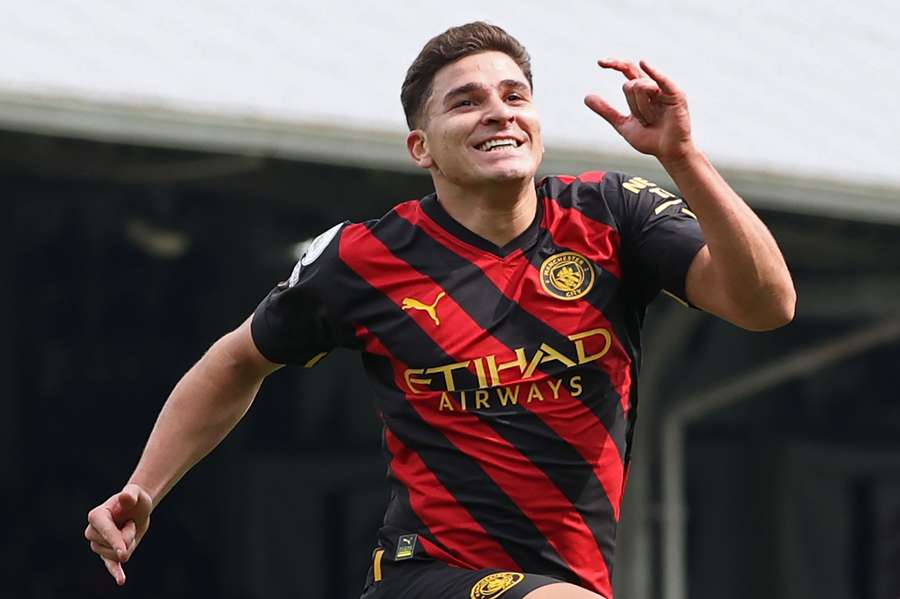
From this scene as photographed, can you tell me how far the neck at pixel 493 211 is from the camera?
167 inches

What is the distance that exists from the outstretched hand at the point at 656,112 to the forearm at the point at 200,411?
3.81ft

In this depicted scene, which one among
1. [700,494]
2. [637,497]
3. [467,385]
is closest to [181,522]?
[637,497]

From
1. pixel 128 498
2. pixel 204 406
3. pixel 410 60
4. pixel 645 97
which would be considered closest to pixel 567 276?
pixel 645 97

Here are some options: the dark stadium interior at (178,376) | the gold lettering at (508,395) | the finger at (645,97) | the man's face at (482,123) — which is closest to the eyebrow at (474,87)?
the man's face at (482,123)

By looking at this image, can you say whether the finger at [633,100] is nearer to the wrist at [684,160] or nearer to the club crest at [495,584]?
the wrist at [684,160]

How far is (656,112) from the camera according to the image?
3.79 meters

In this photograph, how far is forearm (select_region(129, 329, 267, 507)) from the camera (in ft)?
14.7

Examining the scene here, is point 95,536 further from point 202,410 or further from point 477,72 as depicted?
point 477,72

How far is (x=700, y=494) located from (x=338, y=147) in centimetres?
615

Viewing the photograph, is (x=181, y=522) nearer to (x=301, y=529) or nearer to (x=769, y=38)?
(x=301, y=529)

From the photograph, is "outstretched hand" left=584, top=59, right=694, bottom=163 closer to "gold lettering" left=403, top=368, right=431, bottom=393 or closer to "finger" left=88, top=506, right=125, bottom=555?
"gold lettering" left=403, top=368, right=431, bottom=393

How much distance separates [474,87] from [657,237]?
50cm

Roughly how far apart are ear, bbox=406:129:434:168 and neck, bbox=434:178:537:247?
3.5 inches

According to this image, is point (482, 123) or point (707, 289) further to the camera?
point (482, 123)
